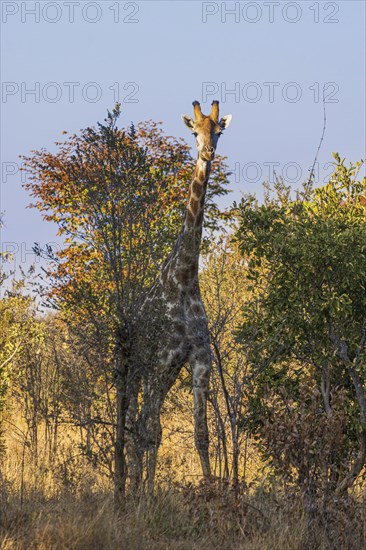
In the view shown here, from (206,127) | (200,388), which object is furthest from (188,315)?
(206,127)

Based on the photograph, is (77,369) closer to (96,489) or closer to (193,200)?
(96,489)

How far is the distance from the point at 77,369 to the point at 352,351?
150 inches

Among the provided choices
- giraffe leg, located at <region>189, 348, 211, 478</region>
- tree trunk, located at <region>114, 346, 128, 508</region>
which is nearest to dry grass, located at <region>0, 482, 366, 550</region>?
tree trunk, located at <region>114, 346, 128, 508</region>

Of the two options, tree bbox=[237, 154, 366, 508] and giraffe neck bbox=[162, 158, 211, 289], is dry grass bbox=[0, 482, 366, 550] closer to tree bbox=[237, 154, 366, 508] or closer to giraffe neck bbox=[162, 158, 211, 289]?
tree bbox=[237, 154, 366, 508]

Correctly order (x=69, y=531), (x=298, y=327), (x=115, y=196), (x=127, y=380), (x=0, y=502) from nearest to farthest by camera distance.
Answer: (x=69, y=531), (x=0, y=502), (x=127, y=380), (x=115, y=196), (x=298, y=327)

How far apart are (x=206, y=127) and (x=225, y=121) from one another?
0.89 meters

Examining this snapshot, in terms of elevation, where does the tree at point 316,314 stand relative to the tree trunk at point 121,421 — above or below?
above

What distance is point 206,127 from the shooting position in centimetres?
1273

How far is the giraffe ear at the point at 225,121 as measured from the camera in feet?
44.0

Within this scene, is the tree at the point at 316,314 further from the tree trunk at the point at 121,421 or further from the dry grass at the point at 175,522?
the tree trunk at the point at 121,421

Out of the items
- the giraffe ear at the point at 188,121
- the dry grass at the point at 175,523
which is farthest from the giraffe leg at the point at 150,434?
the giraffe ear at the point at 188,121

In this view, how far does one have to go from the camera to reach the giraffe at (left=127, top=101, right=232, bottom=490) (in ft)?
34.4

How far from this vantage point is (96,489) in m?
10.4

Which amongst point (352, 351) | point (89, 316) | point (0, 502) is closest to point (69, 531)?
point (0, 502)
